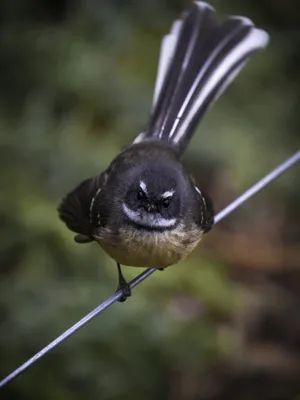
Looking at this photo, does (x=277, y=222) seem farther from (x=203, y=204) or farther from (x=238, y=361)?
(x=203, y=204)

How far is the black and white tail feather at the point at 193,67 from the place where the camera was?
387cm

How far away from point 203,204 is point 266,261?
282 centimetres

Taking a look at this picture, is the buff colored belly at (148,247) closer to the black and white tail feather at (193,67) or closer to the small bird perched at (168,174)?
the small bird perched at (168,174)

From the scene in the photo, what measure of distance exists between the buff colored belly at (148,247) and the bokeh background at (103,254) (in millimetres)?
1178

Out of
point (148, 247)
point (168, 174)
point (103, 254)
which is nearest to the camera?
point (148, 247)

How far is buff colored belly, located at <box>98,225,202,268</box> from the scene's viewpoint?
10.7ft

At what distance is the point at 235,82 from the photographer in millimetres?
6738

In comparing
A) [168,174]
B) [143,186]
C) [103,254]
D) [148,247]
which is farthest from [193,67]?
[103,254]

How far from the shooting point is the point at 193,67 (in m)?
3.94

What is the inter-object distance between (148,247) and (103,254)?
1.65 meters

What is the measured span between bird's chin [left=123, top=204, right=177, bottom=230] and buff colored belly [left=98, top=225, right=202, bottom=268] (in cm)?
3

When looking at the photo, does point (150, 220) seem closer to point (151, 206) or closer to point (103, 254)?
point (151, 206)

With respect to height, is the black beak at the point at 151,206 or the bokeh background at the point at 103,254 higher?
the black beak at the point at 151,206

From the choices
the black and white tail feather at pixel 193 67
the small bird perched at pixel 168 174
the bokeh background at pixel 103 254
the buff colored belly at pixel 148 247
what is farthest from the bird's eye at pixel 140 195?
the bokeh background at pixel 103 254
